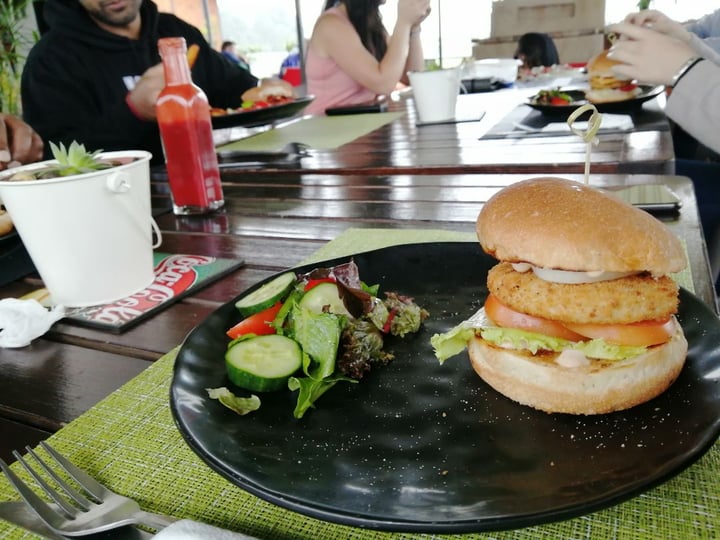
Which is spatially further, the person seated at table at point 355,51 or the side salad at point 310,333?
the person seated at table at point 355,51

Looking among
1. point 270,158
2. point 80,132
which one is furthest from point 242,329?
point 80,132

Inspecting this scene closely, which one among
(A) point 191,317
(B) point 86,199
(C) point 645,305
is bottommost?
(A) point 191,317

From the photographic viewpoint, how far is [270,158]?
8.41 ft

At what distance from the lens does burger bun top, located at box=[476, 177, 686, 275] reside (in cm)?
78

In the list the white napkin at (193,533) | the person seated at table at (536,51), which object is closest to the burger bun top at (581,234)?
the white napkin at (193,533)

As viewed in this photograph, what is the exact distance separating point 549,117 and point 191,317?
217cm

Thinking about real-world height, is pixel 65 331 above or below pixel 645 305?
below

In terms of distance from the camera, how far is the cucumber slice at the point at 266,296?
38.3 inches

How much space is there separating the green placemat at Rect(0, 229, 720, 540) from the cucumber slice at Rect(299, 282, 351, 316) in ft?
0.84

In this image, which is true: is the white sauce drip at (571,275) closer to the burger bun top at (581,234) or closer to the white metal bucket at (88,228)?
the burger bun top at (581,234)

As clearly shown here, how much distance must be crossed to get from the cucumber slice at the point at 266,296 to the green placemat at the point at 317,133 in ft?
5.64

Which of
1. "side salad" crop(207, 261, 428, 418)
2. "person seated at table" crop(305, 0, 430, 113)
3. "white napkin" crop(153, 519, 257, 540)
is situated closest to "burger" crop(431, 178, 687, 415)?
"side salad" crop(207, 261, 428, 418)

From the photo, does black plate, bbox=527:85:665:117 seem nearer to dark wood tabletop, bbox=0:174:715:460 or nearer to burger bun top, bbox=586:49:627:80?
burger bun top, bbox=586:49:627:80

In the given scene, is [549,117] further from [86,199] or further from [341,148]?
[86,199]
